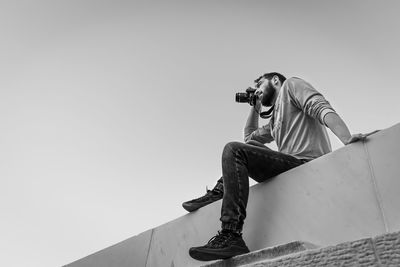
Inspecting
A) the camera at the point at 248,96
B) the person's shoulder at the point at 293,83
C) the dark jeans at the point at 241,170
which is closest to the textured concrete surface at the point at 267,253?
the dark jeans at the point at 241,170

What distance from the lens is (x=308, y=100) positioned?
214 centimetres

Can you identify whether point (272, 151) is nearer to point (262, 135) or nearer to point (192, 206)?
point (192, 206)

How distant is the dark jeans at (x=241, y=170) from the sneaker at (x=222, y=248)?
2.1 inches

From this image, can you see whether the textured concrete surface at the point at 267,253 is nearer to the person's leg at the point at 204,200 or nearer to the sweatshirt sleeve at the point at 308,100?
the person's leg at the point at 204,200

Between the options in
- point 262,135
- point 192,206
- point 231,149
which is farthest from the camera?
point 262,135

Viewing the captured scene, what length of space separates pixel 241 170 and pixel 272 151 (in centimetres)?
25

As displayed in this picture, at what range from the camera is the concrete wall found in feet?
4.81

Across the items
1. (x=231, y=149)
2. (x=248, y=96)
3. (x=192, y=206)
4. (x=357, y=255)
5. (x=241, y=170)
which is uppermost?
(x=248, y=96)

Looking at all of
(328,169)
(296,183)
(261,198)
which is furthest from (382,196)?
(261,198)

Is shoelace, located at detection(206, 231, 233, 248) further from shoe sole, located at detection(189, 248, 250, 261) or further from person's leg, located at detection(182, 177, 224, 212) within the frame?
person's leg, located at detection(182, 177, 224, 212)

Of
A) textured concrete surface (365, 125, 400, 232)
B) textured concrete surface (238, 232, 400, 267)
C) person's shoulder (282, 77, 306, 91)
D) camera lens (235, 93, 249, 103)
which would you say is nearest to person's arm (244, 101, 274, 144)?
camera lens (235, 93, 249, 103)

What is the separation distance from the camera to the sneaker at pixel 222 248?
1.54 m

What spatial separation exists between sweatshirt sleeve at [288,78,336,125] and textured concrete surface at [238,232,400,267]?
0.92 metres

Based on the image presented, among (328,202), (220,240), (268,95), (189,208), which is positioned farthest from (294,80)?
(220,240)
